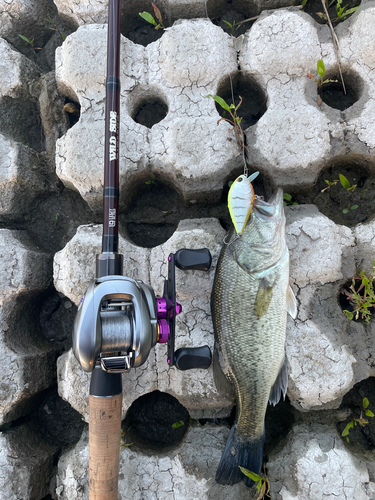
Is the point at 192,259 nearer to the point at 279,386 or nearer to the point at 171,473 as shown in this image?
the point at 279,386

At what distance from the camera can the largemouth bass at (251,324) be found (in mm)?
1931

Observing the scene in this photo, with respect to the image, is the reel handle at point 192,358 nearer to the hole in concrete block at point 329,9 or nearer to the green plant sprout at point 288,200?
the green plant sprout at point 288,200

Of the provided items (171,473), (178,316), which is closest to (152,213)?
(178,316)

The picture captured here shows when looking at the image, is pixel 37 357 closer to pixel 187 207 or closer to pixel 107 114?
pixel 187 207

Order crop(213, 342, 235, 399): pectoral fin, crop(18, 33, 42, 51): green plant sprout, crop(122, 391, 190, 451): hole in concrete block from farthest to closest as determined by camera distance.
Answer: crop(18, 33, 42, 51): green plant sprout → crop(122, 391, 190, 451): hole in concrete block → crop(213, 342, 235, 399): pectoral fin

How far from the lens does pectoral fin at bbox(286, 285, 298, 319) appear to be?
2.01 meters

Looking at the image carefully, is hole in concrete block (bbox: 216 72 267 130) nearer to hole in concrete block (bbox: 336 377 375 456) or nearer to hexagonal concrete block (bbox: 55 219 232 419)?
hexagonal concrete block (bbox: 55 219 232 419)

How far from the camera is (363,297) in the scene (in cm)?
213

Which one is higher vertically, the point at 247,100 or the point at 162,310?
the point at 247,100

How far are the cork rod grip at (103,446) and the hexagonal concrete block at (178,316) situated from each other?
0.41 m

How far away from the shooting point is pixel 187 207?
100 inches

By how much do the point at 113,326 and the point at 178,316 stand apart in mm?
755

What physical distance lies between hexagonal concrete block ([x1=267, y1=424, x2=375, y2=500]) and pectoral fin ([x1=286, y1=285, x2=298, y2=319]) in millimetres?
881

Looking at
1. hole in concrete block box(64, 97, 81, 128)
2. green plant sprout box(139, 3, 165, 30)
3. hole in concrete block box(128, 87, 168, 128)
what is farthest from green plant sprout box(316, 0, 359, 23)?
hole in concrete block box(64, 97, 81, 128)
